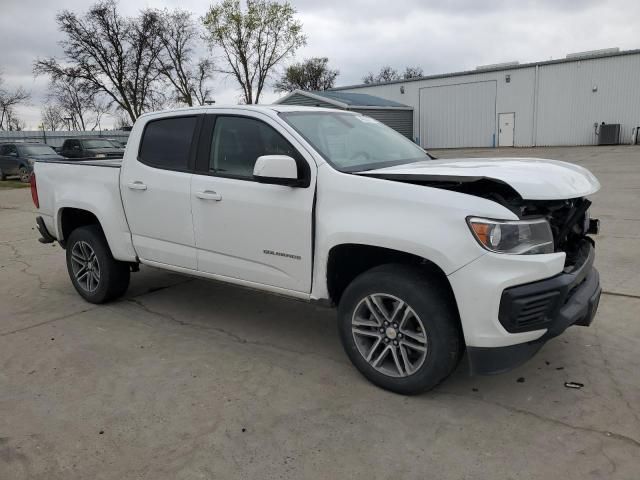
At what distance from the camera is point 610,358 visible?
143 inches

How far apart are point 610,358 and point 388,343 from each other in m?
1.68

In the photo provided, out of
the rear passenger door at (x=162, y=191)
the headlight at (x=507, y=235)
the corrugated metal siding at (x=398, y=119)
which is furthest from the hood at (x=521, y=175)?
the corrugated metal siding at (x=398, y=119)

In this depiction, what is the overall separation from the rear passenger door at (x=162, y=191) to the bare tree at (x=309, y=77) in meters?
50.8

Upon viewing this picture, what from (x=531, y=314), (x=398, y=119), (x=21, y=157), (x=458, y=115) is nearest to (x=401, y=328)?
(x=531, y=314)

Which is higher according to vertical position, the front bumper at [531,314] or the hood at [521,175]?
the hood at [521,175]

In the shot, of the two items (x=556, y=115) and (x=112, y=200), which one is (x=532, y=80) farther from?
(x=112, y=200)

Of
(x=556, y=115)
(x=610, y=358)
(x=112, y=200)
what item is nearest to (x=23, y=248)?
(x=112, y=200)

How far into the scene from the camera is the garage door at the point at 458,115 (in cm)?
3134

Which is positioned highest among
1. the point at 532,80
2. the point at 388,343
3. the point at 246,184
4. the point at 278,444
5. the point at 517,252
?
the point at 532,80

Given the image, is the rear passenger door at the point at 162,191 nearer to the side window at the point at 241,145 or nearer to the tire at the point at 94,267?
the side window at the point at 241,145

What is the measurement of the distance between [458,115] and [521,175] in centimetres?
3143

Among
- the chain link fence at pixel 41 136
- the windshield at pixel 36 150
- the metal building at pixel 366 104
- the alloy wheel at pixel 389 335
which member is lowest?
the alloy wheel at pixel 389 335

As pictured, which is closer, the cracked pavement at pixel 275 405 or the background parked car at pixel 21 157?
the cracked pavement at pixel 275 405

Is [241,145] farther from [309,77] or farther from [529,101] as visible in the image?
[309,77]
